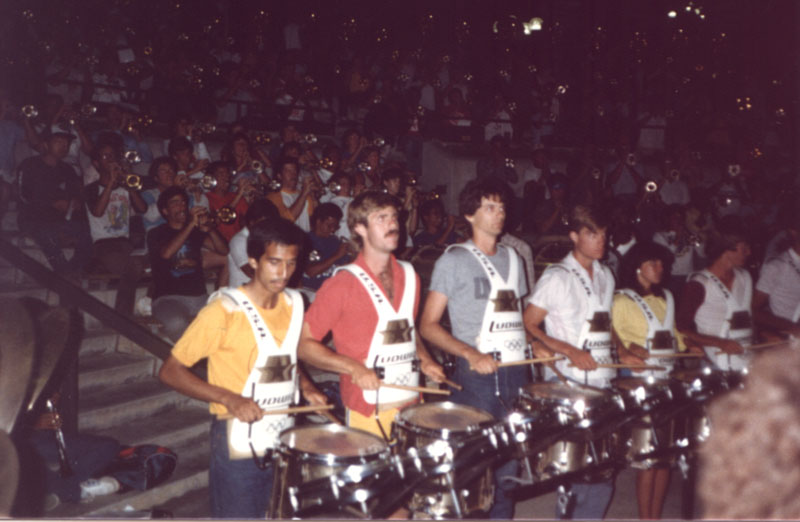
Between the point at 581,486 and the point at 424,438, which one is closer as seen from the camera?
the point at 424,438

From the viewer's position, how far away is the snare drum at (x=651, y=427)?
12.0 ft

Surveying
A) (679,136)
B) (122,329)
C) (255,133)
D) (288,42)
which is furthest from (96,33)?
(679,136)

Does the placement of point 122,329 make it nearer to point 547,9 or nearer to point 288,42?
point 288,42

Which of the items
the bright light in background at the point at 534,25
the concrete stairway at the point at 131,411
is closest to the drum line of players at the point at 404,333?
the concrete stairway at the point at 131,411

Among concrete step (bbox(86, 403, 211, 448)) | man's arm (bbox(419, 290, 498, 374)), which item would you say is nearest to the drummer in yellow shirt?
man's arm (bbox(419, 290, 498, 374))

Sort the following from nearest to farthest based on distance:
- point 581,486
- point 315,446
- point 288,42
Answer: point 315,446, point 581,486, point 288,42

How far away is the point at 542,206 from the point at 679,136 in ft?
17.4

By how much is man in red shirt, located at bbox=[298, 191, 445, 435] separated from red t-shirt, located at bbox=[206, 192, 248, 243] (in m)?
3.57

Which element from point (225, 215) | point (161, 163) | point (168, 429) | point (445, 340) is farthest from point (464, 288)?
point (161, 163)

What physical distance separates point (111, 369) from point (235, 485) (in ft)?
9.30

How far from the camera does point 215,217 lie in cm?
675

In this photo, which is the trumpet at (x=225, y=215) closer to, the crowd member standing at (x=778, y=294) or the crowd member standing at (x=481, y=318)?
the crowd member standing at (x=481, y=318)

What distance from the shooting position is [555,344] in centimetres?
418

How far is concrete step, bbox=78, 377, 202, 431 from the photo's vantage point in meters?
4.95
